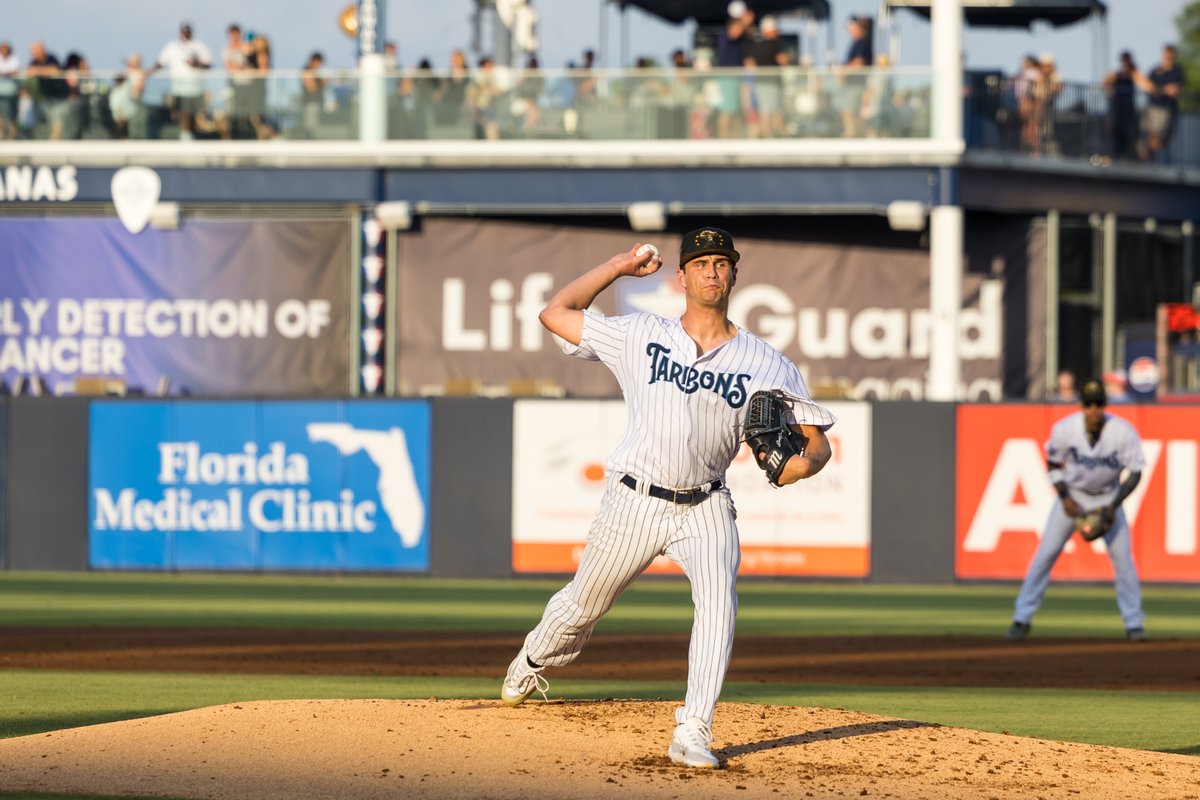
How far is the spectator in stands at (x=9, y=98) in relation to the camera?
85.9ft

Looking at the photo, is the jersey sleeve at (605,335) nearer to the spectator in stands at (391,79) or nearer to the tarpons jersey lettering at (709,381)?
Result: the tarpons jersey lettering at (709,381)

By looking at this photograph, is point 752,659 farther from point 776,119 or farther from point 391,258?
point 391,258

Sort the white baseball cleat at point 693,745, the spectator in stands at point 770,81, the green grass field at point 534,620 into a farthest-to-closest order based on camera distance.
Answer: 1. the spectator in stands at point 770,81
2. the green grass field at point 534,620
3. the white baseball cleat at point 693,745

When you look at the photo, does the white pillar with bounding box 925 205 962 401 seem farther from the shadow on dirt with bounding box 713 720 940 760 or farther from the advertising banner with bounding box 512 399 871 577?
the shadow on dirt with bounding box 713 720 940 760

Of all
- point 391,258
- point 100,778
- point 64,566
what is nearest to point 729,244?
point 100,778

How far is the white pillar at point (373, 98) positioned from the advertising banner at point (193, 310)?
1800 millimetres

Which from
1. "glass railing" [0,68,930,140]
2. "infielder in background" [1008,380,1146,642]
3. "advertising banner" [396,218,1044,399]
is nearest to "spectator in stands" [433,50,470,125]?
"glass railing" [0,68,930,140]

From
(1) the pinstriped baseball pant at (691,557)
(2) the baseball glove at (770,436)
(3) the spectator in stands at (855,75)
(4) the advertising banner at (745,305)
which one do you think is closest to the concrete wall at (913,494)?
(3) the spectator in stands at (855,75)

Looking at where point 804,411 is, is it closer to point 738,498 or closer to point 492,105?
point 738,498

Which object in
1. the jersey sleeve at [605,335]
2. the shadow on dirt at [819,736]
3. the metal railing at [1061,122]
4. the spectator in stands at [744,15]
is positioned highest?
the spectator in stands at [744,15]

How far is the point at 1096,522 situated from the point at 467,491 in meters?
8.12

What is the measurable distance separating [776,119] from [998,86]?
3.19 m

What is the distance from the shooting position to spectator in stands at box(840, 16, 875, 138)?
24141mm

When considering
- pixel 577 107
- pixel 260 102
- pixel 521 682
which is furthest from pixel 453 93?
pixel 521 682
